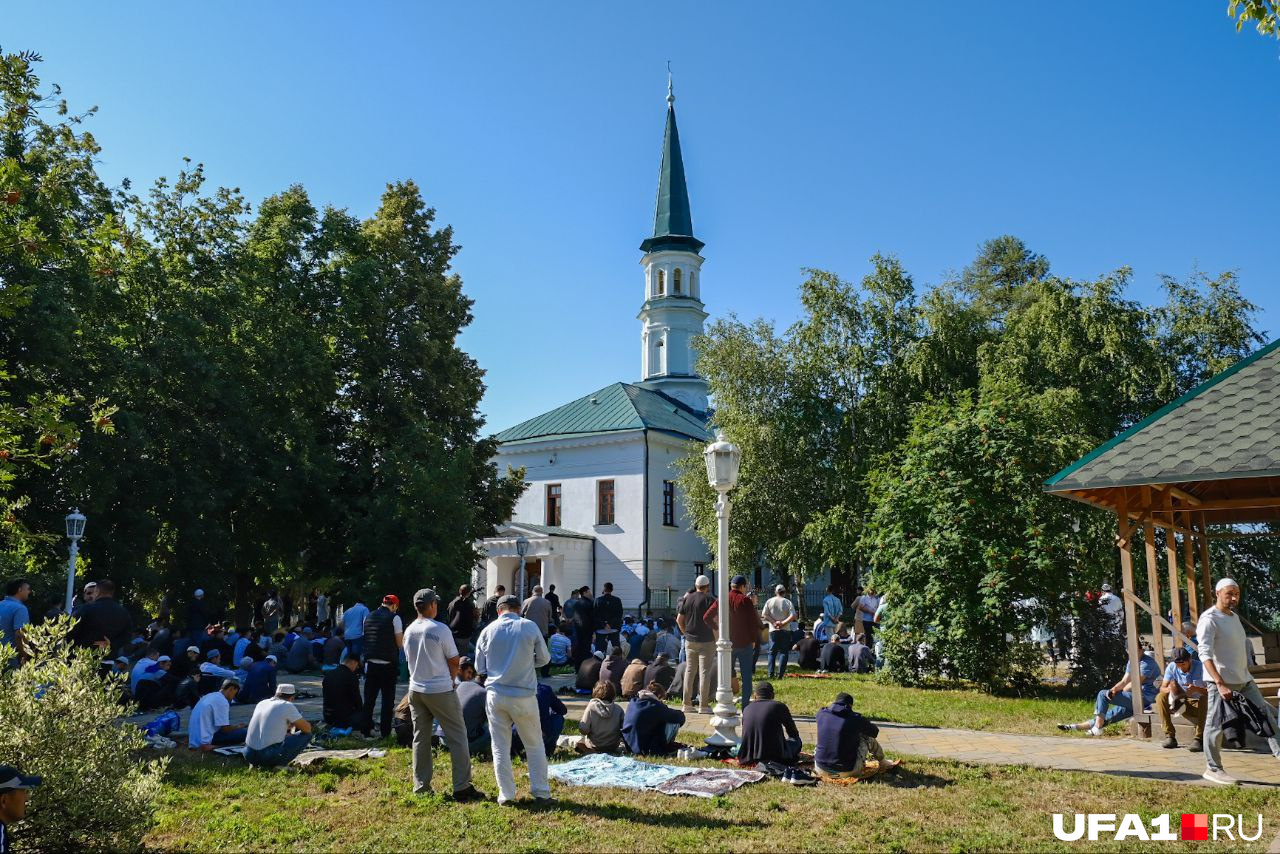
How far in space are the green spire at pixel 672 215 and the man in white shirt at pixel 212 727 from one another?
40776mm

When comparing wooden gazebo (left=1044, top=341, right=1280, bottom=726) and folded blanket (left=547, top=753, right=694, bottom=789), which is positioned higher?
wooden gazebo (left=1044, top=341, right=1280, bottom=726)

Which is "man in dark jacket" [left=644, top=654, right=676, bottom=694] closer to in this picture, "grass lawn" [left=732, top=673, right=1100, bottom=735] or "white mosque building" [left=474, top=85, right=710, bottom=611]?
"grass lawn" [left=732, top=673, right=1100, bottom=735]

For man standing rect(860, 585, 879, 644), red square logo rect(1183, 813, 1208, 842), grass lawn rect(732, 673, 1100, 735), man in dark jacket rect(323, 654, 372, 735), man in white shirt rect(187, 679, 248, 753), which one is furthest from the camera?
man standing rect(860, 585, 879, 644)

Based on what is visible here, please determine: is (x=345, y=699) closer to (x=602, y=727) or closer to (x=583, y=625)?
(x=602, y=727)

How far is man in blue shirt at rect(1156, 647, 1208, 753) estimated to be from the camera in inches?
421

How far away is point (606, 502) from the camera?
4216cm

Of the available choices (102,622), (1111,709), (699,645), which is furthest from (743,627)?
(102,622)

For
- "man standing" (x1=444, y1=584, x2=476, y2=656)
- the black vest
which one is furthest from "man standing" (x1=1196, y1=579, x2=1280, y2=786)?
"man standing" (x1=444, y1=584, x2=476, y2=656)

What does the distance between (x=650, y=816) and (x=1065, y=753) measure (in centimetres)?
525

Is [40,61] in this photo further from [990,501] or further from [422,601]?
[990,501]

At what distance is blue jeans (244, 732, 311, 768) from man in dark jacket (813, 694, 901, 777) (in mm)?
5534

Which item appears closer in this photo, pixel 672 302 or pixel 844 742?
pixel 844 742

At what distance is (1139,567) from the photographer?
2478 centimetres

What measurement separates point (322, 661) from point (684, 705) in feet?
31.5
